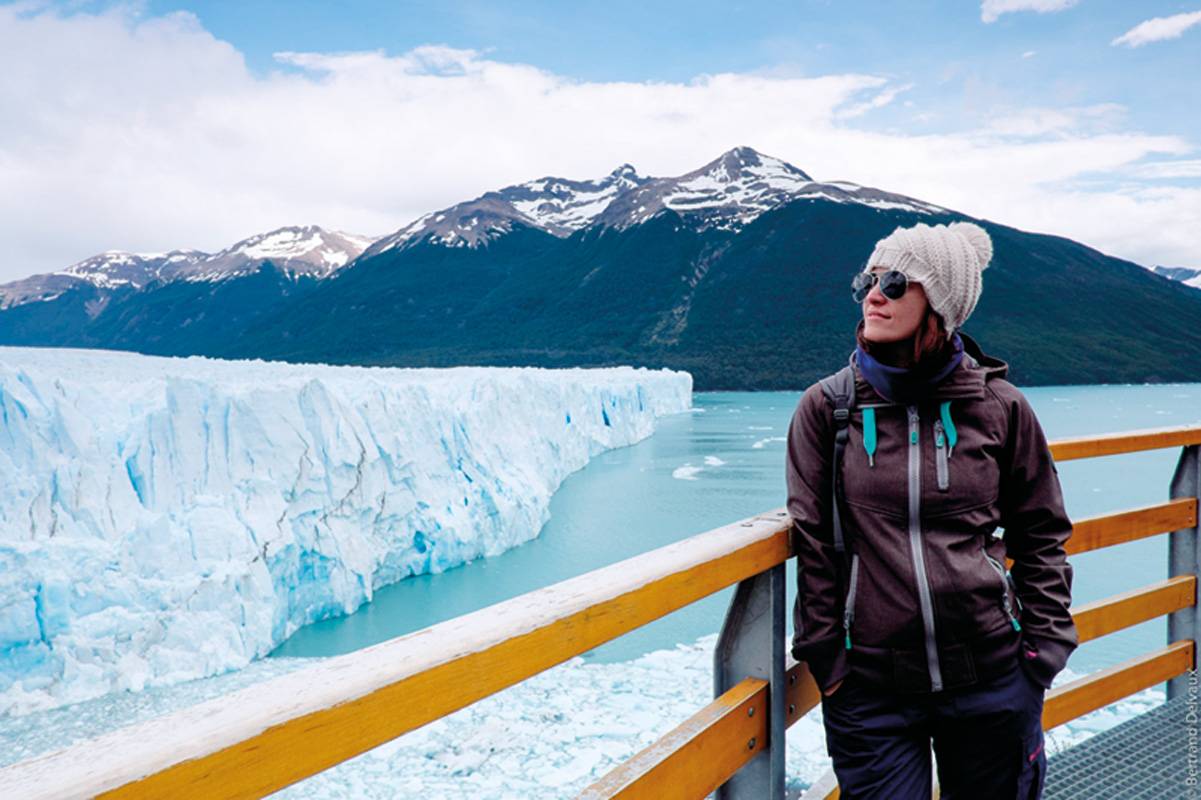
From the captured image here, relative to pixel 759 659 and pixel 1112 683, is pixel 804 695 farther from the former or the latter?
pixel 1112 683

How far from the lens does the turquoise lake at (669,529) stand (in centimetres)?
800

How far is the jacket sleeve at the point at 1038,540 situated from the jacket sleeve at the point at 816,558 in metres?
0.26

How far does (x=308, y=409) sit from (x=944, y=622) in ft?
28.8

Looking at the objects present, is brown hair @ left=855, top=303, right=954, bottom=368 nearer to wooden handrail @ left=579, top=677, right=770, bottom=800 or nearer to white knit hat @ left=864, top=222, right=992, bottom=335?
white knit hat @ left=864, top=222, right=992, bottom=335

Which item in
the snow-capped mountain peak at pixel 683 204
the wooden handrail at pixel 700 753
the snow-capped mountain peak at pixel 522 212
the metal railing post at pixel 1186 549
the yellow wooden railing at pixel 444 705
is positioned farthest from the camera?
the snow-capped mountain peak at pixel 522 212

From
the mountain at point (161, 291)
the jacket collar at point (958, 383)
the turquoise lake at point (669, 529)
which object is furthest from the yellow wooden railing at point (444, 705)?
the mountain at point (161, 291)

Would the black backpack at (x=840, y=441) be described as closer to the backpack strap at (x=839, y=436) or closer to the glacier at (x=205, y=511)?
the backpack strap at (x=839, y=436)

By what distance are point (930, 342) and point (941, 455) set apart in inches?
6.4

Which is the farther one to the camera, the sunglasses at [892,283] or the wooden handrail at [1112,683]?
the wooden handrail at [1112,683]

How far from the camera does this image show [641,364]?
212 ft

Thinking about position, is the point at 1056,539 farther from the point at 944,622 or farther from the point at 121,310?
the point at 121,310

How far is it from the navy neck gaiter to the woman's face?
0.14ft

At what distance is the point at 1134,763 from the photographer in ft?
5.72

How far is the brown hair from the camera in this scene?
43.4 inches
